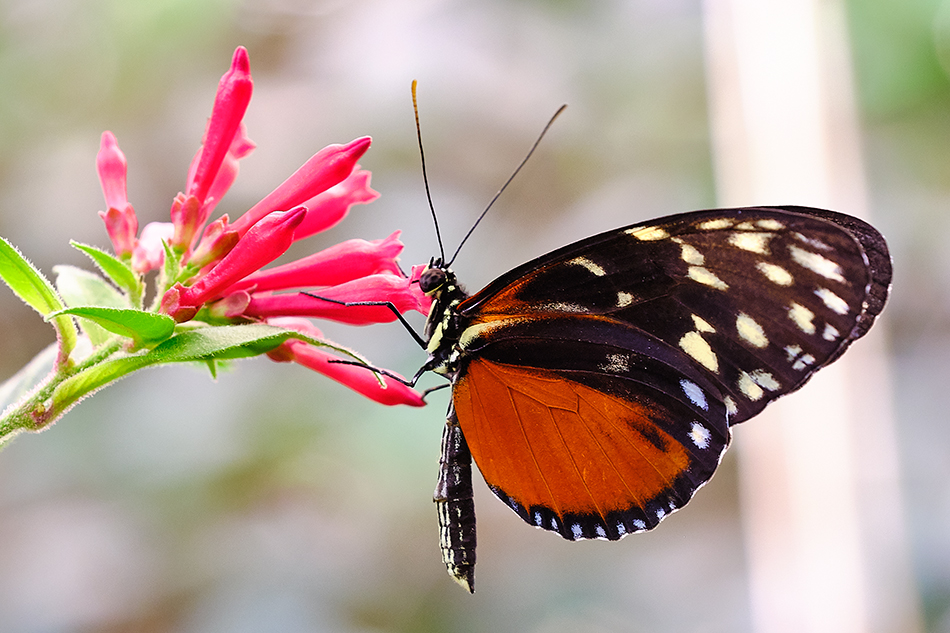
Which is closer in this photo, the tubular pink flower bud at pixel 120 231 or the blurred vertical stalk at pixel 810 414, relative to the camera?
the tubular pink flower bud at pixel 120 231

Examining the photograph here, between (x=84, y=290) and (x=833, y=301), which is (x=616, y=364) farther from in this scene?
(x=84, y=290)

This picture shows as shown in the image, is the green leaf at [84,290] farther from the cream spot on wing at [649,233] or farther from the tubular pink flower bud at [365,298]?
the cream spot on wing at [649,233]

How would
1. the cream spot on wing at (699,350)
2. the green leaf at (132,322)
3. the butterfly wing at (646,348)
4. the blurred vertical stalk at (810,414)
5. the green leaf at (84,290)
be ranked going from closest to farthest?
the green leaf at (132,322)
the green leaf at (84,290)
the butterfly wing at (646,348)
the cream spot on wing at (699,350)
the blurred vertical stalk at (810,414)

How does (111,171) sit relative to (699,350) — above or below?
above

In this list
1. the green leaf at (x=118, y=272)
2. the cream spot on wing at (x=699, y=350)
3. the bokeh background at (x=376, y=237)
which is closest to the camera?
the green leaf at (x=118, y=272)

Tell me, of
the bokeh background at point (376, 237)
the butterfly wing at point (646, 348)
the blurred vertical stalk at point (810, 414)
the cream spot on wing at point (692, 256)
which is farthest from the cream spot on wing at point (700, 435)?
the blurred vertical stalk at point (810, 414)

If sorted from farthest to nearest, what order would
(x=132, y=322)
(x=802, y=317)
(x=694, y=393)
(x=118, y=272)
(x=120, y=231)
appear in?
(x=694, y=393) < (x=802, y=317) < (x=120, y=231) < (x=118, y=272) < (x=132, y=322)

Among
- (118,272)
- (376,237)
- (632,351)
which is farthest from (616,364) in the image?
(376,237)

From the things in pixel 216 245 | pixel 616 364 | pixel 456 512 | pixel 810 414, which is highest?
pixel 216 245
